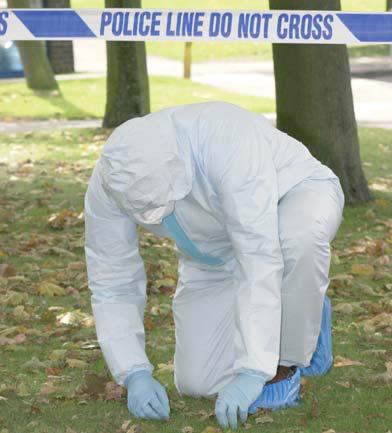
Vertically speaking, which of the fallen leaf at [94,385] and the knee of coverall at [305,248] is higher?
the knee of coverall at [305,248]

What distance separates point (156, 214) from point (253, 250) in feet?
1.17

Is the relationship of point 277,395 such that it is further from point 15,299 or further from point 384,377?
point 15,299

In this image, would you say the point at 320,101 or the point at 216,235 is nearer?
the point at 216,235

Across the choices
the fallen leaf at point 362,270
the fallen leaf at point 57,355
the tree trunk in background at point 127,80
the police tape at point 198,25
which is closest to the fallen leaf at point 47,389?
the fallen leaf at point 57,355

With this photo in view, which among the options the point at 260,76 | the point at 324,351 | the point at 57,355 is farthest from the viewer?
the point at 260,76

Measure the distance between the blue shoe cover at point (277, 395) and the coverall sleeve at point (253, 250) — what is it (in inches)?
19.3

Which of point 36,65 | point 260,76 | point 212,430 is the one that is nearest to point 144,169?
point 212,430

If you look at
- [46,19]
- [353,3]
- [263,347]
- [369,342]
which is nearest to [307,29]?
[46,19]

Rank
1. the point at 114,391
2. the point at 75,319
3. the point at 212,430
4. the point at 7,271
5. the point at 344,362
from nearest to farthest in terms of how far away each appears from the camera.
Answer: the point at 212,430 < the point at 114,391 < the point at 344,362 < the point at 75,319 < the point at 7,271

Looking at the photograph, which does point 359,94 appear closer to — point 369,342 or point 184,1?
point 369,342

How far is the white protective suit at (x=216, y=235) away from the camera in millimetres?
3859

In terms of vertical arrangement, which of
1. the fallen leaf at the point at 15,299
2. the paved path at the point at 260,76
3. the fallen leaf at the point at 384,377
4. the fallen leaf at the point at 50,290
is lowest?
the paved path at the point at 260,76

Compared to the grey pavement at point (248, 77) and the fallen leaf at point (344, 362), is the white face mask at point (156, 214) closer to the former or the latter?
the fallen leaf at point (344, 362)

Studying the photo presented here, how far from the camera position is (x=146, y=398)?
13.9 ft
